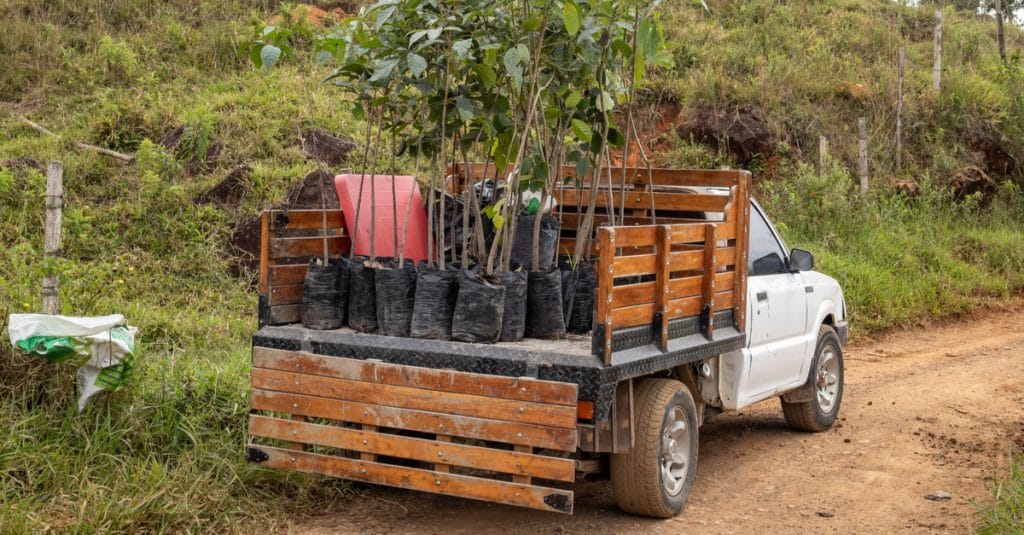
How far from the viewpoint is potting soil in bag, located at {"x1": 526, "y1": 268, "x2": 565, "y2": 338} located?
15.4ft

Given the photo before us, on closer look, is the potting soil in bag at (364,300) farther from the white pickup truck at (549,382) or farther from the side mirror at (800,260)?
the side mirror at (800,260)

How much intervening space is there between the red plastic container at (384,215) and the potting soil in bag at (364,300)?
380 millimetres

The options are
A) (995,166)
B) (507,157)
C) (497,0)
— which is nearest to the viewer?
(497,0)

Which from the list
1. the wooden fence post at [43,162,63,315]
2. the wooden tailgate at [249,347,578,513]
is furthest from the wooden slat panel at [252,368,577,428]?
the wooden fence post at [43,162,63,315]

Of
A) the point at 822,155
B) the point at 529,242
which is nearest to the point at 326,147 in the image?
the point at 529,242

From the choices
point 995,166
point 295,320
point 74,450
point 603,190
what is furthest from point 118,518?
point 995,166

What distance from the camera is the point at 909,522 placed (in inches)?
194

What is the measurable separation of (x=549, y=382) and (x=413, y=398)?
0.63 metres

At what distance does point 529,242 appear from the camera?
5125mm

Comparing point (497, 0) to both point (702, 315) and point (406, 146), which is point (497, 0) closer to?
point (406, 146)

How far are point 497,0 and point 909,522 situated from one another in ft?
10.2

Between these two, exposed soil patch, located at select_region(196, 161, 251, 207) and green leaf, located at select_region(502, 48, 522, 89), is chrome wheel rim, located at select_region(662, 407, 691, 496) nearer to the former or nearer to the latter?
green leaf, located at select_region(502, 48, 522, 89)

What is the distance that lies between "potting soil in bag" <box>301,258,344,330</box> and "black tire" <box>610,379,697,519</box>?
1493 mm

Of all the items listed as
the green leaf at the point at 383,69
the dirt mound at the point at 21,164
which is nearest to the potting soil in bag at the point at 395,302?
the green leaf at the point at 383,69
